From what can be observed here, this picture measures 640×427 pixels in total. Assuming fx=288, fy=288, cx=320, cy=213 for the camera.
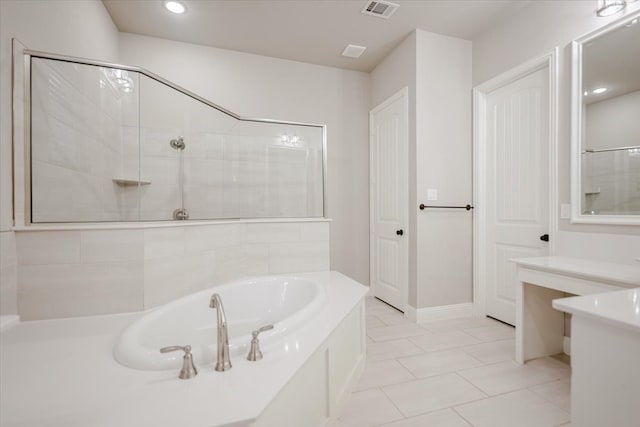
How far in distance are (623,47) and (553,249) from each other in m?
1.35

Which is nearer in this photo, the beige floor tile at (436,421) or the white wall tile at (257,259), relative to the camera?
the beige floor tile at (436,421)

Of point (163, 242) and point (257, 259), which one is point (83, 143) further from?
point (257, 259)

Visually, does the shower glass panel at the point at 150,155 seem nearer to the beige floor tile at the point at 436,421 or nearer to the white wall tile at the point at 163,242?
the white wall tile at the point at 163,242

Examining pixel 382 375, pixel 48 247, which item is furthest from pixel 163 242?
pixel 382 375

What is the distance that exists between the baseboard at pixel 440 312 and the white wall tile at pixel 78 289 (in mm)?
2239

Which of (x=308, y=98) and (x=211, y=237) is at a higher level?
(x=308, y=98)

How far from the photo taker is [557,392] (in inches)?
63.3

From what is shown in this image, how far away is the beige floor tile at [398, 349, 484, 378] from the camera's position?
1838 millimetres

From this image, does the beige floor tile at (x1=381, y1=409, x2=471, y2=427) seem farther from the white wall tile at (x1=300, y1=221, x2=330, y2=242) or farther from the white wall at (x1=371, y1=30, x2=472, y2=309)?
the white wall tile at (x1=300, y1=221, x2=330, y2=242)

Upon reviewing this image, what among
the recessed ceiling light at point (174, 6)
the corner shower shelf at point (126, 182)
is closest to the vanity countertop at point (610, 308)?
the corner shower shelf at point (126, 182)

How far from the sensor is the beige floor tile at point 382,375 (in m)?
1.71

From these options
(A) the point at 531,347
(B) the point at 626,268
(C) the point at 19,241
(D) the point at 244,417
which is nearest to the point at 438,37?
(B) the point at 626,268

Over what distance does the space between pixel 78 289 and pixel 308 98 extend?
285cm

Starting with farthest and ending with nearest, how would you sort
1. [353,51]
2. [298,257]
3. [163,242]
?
[353,51] → [298,257] → [163,242]
